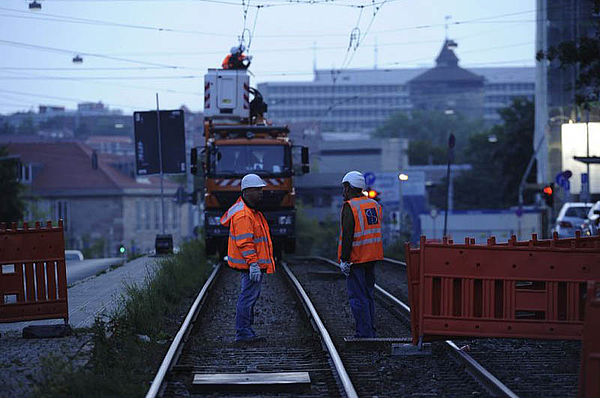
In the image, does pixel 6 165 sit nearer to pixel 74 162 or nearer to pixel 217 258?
pixel 217 258

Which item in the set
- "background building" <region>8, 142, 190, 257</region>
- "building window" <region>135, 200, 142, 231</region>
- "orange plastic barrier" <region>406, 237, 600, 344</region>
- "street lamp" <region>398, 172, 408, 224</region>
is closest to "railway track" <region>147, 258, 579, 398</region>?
"orange plastic barrier" <region>406, 237, 600, 344</region>

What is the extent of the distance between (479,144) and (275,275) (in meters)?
93.3

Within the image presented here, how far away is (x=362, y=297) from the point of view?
475 inches

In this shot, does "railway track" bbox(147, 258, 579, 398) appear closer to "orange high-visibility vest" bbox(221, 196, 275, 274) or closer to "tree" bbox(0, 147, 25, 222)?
"orange high-visibility vest" bbox(221, 196, 275, 274)

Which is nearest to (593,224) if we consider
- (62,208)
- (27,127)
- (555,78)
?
(555,78)

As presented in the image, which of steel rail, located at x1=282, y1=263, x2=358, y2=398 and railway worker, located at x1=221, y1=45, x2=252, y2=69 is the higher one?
railway worker, located at x1=221, y1=45, x2=252, y2=69

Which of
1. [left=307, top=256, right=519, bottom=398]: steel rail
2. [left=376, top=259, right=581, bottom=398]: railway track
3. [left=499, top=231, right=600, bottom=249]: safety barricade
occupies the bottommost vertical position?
[left=376, top=259, right=581, bottom=398]: railway track

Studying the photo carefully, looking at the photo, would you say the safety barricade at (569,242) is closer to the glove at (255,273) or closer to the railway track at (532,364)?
the railway track at (532,364)

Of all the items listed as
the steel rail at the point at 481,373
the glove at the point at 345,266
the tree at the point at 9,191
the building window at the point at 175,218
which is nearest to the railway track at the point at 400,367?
the steel rail at the point at 481,373

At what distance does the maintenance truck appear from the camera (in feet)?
88.4

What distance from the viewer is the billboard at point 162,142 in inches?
1229

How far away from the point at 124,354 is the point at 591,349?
4.83m

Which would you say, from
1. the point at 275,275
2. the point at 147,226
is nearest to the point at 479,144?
the point at 147,226

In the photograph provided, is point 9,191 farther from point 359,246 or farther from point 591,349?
point 591,349
